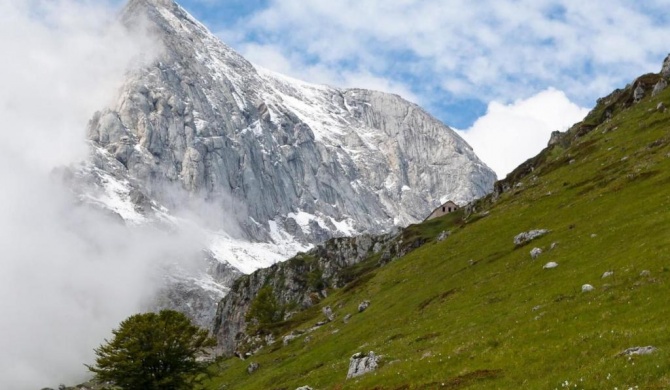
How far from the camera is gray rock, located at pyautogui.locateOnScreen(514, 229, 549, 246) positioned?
193ft

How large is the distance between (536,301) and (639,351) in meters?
16.3

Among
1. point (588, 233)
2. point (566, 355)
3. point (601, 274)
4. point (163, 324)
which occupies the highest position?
point (163, 324)

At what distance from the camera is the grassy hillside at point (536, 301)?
83.7ft

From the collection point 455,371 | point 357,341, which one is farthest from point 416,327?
point 455,371

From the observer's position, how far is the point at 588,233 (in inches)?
1996

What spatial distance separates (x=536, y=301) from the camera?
38.7 metres

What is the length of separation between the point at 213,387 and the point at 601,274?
59.1 m

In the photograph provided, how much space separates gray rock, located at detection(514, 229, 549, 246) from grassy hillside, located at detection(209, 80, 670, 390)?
1.07m

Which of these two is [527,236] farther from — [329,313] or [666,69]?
[666,69]

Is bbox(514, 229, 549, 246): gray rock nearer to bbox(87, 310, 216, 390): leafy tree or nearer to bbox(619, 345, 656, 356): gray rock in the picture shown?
bbox(87, 310, 216, 390): leafy tree

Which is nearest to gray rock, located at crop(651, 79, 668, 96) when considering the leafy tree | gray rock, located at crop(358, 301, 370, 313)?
gray rock, located at crop(358, 301, 370, 313)

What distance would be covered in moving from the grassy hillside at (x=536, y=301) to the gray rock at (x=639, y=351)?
0.34 m

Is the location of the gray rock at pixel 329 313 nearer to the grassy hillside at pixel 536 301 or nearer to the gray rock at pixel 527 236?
the grassy hillside at pixel 536 301

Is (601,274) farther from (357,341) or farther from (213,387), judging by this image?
(213,387)
